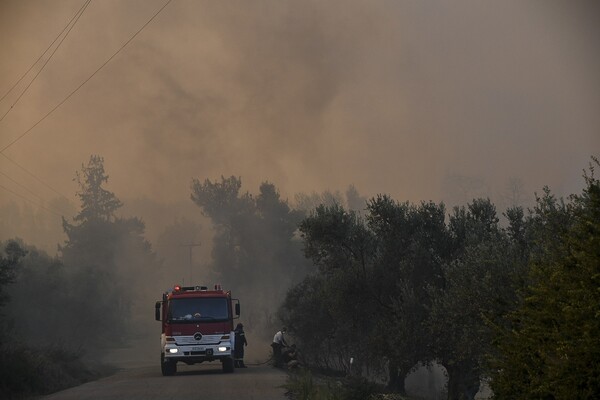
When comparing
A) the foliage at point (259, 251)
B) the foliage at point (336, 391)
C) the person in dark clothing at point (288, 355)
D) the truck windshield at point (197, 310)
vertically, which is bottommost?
the foliage at point (336, 391)

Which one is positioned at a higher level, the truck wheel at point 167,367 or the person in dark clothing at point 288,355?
the person in dark clothing at point 288,355

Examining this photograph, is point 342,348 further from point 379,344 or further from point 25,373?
point 25,373

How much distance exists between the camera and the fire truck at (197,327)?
31516 mm

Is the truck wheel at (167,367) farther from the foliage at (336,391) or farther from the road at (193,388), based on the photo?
the foliage at (336,391)

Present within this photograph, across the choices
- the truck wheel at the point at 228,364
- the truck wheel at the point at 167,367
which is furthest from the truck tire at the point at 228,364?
the truck wheel at the point at 167,367

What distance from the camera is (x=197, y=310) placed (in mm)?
31703

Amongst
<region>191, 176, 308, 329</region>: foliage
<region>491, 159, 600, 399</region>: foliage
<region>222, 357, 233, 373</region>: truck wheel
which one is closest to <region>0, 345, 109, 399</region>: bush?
<region>222, 357, 233, 373</region>: truck wheel

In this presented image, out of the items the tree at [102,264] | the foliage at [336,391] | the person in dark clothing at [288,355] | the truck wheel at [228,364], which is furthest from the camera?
the tree at [102,264]

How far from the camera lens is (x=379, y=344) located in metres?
29.8

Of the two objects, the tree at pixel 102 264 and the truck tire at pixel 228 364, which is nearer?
the truck tire at pixel 228 364

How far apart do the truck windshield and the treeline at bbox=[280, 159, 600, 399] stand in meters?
4.06

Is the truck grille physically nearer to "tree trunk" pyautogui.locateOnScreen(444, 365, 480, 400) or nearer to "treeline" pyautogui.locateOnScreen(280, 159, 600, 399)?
"treeline" pyautogui.locateOnScreen(280, 159, 600, 399)

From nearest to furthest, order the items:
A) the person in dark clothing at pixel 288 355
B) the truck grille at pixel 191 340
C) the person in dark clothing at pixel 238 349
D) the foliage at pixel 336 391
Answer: the foliage at pixel 336 391 → the truck grille at pixel 191 340 → the person in dark clothing at pixel 288 355 → the person in dark clothing at pixel 238 349

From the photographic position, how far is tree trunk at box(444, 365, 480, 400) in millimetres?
28266
